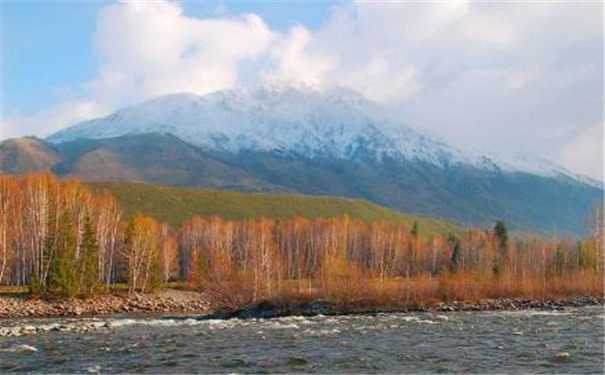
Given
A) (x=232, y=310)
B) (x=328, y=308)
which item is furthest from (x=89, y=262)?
(x=328, y=308)

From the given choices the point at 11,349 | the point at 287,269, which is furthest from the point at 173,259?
the point at 11,349

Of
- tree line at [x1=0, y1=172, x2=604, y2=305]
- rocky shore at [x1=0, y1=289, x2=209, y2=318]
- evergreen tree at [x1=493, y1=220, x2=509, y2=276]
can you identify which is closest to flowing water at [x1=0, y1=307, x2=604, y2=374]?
tree line at [x1=0, y1=172, x2=604, y2=305]

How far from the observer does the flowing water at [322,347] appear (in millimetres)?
36688

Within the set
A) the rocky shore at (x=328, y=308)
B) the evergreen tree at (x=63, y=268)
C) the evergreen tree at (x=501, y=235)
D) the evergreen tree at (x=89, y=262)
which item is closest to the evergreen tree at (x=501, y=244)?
the evergreen tree at (x=501, y=235)

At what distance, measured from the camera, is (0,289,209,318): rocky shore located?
79938 mm

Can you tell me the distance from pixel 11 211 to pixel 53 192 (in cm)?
821

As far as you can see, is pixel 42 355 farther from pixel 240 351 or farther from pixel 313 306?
pixel 313 306

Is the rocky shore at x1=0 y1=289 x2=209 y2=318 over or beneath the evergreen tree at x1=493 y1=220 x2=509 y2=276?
beneath

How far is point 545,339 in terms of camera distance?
157 feet

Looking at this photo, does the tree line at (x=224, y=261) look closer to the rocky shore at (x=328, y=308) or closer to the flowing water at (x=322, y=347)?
the rocky shore at (x=328, y=308)

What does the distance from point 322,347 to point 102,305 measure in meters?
49.7

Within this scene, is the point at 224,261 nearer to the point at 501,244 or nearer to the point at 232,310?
the point at 232,310

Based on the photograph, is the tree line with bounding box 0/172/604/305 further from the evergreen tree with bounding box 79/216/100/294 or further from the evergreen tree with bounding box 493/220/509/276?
the evergreen tree with bounding box 493/220/509/276

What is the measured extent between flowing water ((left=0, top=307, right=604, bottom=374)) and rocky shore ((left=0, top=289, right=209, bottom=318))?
21.0 meters
